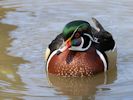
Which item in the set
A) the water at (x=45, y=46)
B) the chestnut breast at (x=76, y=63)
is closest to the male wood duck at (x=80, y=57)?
the chestnut breast at (x=76, y=63)

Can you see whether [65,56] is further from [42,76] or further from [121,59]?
[121,59]

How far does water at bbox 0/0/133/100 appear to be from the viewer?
22.5 ft

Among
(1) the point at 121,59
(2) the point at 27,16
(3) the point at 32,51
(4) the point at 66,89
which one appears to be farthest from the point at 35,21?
(4) the point at 66,89

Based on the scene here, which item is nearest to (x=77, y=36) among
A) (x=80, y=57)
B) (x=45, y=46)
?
(x=80, y=57)

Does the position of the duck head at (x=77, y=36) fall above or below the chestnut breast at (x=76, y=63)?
above

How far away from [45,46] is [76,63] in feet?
4.09

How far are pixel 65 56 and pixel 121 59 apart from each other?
1002 mm

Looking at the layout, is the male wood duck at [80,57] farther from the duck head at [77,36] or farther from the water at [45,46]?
the water at [45,46]

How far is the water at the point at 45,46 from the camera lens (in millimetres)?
6852

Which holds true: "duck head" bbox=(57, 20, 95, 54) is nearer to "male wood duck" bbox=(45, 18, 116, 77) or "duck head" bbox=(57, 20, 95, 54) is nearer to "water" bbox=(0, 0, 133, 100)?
"male wood duck" bbox=(45, 18, 116, 77)

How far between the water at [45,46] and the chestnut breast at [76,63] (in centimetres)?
9

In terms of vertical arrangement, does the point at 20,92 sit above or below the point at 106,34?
below

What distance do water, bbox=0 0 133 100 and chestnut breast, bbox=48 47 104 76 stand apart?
9cm

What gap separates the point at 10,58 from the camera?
802 cm
